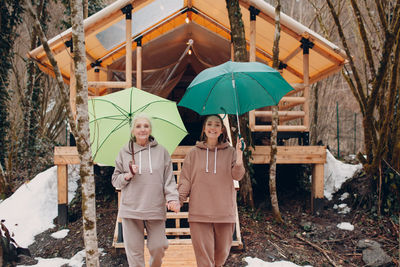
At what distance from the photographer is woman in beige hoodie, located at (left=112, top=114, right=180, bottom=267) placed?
2674mm

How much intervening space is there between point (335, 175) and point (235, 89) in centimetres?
576

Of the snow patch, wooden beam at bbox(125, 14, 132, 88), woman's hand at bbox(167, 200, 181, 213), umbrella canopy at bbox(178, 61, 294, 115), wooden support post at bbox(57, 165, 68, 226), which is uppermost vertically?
wooden beam at bbox(125, 14, 132, 88)

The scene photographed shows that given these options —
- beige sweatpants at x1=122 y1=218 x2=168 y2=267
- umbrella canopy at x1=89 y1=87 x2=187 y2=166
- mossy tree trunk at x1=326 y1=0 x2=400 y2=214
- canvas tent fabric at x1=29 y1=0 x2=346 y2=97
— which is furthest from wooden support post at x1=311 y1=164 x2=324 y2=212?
beige sweatpants at x1=122 y1=218 x2=168 y2=267

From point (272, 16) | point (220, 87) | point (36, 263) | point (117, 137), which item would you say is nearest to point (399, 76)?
point (272, 16)

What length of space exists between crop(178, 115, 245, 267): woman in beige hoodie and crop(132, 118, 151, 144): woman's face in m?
0.46

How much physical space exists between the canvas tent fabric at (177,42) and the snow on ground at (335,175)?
2300 millimetres

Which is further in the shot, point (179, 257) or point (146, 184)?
point (179, 257)

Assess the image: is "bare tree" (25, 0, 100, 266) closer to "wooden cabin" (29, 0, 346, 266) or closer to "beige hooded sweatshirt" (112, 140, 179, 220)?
"beige hooded sweatshirt" (112, 140, 179, 220)

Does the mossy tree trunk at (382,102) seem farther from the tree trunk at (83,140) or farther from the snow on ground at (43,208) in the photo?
the tree trunk at (83,140)

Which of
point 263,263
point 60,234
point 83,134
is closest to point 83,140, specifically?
point 83,134

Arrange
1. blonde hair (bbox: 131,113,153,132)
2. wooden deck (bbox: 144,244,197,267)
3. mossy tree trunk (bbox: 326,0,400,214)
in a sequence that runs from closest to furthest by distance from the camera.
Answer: blonde hair (bbox: 131,113,153,132) < wooden deck (bbox: 144,244,197,267) < mossy tree trunk (bbox: 326,0,400,214)

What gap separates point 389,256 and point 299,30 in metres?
4.17

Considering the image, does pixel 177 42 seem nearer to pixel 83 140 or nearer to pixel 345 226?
pixel 345 226

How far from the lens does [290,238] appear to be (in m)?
5.14
